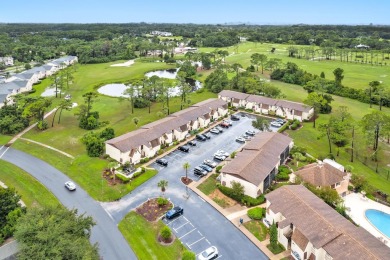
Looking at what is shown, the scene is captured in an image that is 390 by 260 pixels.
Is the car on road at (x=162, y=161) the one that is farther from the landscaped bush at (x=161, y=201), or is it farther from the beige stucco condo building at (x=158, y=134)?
the landscaped bush at (x=161, y=201)

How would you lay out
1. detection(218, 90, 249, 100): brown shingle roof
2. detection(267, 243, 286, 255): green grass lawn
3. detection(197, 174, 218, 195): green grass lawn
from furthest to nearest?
detection(218, 90, 249, 100): brown shingle roof, detection(197, 174, 218, 195): green grass lawn, detection(267, 243, 286, 255): green grass lawn

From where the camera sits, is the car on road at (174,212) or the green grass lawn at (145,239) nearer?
the green grass lawn at (145,239)

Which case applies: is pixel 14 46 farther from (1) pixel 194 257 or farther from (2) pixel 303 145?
(1) pixel 194 257

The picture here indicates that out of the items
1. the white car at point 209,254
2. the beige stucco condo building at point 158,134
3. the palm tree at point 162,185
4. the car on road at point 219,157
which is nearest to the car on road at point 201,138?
the beige stucco condo building at point 158,134

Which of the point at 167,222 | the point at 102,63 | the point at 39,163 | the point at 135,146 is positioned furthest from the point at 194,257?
the point at 102,63

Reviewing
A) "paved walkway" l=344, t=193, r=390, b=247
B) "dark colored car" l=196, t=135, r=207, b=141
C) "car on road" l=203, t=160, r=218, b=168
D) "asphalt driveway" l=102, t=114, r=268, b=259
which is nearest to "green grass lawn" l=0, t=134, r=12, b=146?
"asphalt driveway" l=102, t=114, r=268, b=259

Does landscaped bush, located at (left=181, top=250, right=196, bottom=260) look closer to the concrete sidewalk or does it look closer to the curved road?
the curved road

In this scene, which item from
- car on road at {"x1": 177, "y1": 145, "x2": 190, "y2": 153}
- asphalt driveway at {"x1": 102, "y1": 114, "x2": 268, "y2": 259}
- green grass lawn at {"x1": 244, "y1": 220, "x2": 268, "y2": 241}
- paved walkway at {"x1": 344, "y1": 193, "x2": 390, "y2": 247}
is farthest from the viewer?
car on road at {"x1": 177, "y1": 145, "x2": 190, "y2": 153}

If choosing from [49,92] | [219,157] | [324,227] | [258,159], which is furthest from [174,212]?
[49,92]
